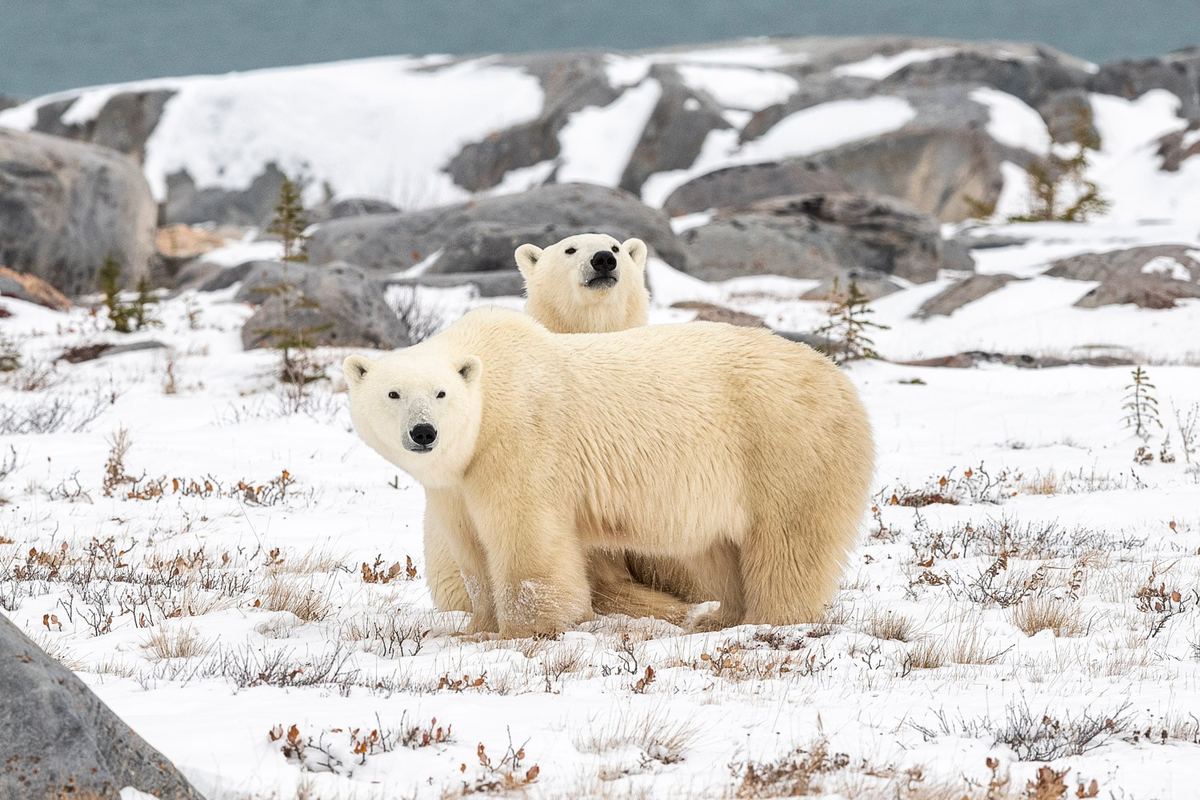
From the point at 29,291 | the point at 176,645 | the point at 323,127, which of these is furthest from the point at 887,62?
the point at 176,645

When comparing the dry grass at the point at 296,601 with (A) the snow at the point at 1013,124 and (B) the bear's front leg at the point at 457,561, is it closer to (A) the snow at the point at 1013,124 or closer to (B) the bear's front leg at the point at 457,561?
(B) the bear's front leg at the point at 457,561

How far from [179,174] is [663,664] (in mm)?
36497

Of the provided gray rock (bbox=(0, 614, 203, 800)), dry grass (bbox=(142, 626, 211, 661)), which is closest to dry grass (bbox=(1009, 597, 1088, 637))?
dry grass (bbox=(142, 626, 211, 661))

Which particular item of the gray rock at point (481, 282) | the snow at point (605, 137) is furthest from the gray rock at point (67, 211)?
the snow at point (605, 137)

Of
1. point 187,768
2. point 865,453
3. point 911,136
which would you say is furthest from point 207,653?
point 911,136

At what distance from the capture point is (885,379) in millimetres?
11172

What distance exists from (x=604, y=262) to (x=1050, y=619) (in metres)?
2.95

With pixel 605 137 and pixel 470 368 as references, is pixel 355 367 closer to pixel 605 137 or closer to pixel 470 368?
pixel 470 368

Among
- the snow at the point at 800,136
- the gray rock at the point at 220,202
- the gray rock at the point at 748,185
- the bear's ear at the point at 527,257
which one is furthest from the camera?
the gray rock at the point at 220,202

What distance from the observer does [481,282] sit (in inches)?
666

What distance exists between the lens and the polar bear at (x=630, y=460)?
14.0 feet

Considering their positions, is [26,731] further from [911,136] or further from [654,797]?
[911,136]

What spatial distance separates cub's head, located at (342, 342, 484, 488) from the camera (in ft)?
13.1

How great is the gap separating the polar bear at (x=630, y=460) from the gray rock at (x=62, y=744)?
1.67 meters
